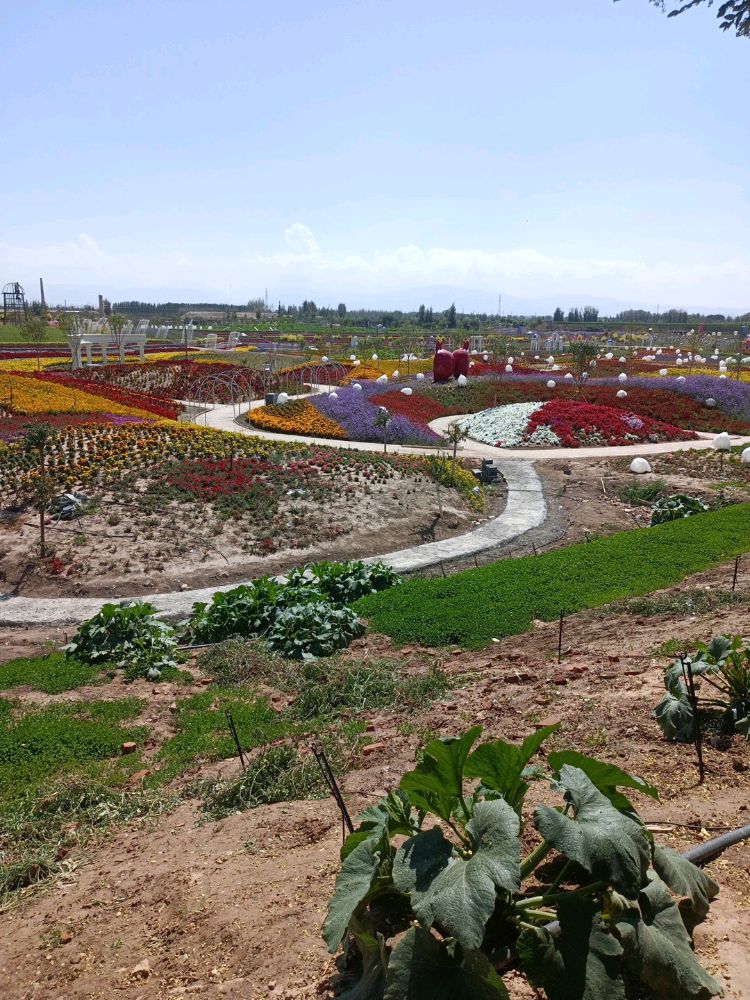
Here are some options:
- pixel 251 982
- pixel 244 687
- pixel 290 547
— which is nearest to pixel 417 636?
pixel 244 687

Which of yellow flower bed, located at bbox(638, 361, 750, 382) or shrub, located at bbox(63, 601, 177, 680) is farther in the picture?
yellow flower bed, located at bbox(638, 361, 750, 382)

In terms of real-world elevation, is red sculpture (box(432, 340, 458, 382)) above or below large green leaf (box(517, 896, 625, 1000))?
above

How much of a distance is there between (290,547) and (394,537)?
8.09 feet

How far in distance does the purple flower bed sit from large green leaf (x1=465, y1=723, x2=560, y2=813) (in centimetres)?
2502

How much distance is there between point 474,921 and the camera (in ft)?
7.96

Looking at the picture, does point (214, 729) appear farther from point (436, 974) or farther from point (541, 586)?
point (541, 586)

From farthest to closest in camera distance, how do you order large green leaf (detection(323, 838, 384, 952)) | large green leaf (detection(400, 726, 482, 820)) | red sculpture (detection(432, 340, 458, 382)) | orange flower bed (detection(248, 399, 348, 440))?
red sculpture (detection(432, 340, 458, 382))
orange flower bed (detection(248, 399, 348, 440))
large green leaf (detection(400, 726, 482, 820))
large green leaf (detection(323, 838, 384, 952))

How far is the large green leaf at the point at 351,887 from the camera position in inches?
107

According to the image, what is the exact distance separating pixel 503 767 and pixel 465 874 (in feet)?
2.09

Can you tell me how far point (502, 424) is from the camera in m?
30.4

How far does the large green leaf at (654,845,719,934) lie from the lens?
3.09m

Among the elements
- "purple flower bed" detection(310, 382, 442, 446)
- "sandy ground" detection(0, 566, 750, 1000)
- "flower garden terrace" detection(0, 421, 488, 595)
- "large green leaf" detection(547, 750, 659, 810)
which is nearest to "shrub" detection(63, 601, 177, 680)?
"flower garden terrace" detection(0, 421, 488, 595)

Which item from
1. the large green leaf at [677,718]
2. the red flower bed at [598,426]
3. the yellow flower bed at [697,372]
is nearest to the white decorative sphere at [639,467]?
the red flower bed at [598,426]

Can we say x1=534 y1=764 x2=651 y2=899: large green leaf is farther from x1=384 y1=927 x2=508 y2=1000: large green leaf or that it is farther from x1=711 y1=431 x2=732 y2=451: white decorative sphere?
x1=711 y1=431 x2=732 y2=451: white decorative sphere
